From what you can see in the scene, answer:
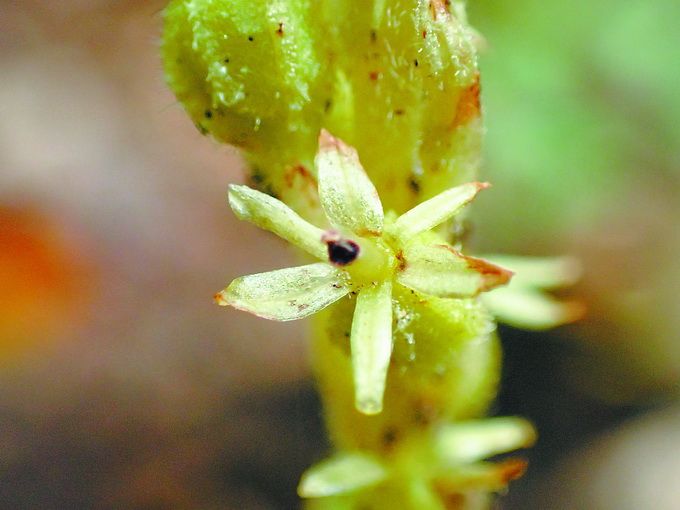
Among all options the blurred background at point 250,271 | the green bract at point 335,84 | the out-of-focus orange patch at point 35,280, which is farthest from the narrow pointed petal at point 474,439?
the out-of-focus orange patch at point 35,280

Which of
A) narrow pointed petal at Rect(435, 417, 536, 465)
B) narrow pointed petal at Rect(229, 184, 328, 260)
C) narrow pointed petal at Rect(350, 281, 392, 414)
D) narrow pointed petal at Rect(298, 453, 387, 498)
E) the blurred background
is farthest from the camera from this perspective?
the blurred background

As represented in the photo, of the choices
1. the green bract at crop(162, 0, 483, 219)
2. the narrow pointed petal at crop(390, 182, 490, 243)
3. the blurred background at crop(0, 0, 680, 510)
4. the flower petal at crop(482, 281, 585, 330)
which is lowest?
the narrow pointed petal at crop(390, 182, 490, 243)

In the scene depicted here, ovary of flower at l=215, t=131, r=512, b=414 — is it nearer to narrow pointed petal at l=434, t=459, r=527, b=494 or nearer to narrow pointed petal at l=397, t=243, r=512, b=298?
narrow pointed petal at l=397, t=243, r=512, b=298

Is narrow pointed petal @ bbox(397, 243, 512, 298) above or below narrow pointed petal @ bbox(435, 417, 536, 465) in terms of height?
below

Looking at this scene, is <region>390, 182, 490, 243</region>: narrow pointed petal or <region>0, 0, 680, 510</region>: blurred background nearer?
<region>390, 182, 490, 243</region>: narrow pointed petal

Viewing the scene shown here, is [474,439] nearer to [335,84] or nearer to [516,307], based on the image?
[516,307]

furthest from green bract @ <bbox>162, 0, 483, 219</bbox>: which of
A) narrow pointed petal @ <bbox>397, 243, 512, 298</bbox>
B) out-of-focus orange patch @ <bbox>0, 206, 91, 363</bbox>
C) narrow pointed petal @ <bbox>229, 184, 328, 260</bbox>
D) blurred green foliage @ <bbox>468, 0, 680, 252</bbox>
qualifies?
out-of-focus orange patch @ <bbox>0, 206, 91, 363</bbox>

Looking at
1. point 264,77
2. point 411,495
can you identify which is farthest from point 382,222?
point 411,495

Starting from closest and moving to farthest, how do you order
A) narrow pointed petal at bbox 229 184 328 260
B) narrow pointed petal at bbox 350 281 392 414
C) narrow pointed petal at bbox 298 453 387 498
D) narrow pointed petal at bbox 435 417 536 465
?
narrow pointed petal at bbox 350 281 392 414 < narrow pointed petal at bbox 229 184 328 260 < narrow pointed petal at bbox 298 453 387 498 < narrow pointed petal at bbox 435 417 536 465

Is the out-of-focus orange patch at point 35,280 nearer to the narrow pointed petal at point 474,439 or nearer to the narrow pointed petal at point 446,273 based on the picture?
the narrow pointed petal at point 474,439
